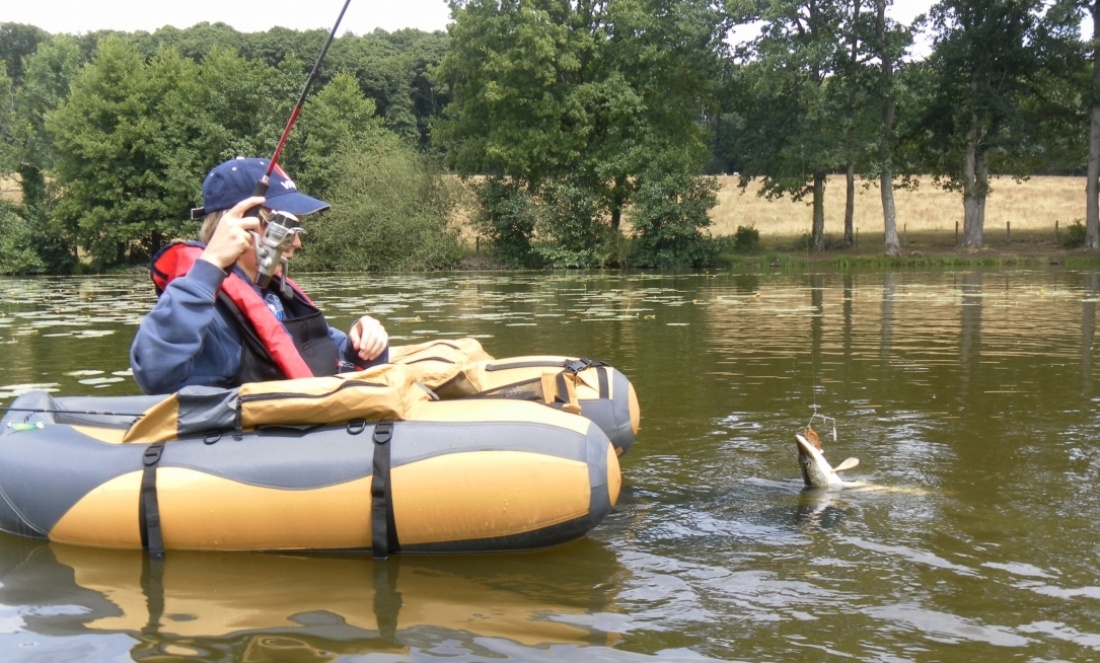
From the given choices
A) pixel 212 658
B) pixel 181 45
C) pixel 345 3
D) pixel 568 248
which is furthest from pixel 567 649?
pixel 181 45

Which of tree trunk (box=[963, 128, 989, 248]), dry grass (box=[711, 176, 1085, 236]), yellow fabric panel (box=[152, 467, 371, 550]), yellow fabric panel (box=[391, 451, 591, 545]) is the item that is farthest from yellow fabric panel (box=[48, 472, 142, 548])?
dry grass (box=[711, 176, 1085, 236])

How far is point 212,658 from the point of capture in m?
3.38

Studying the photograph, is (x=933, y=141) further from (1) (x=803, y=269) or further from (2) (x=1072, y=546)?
(2) (x=1072, y=546)

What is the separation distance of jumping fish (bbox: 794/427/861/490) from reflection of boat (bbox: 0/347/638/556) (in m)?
1.27

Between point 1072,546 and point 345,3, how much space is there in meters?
4.16

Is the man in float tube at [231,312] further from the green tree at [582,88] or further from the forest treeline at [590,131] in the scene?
the green tree at [582,88]

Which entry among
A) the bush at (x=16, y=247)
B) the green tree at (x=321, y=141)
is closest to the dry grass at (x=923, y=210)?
the green tree at (x=321, y=141)

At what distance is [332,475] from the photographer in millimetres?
4238

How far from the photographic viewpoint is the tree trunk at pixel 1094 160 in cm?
3203

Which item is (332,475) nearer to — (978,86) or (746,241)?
(978,86)

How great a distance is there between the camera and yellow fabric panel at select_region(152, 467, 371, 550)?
4.25 meters

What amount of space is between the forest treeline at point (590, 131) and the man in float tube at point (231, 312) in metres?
29.5

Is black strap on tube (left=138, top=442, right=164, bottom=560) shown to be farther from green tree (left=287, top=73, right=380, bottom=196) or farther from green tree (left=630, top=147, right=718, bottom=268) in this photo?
green tree (left=287, top=73, right=380, bottom=196)

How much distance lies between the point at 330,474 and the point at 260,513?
13.5 inches
